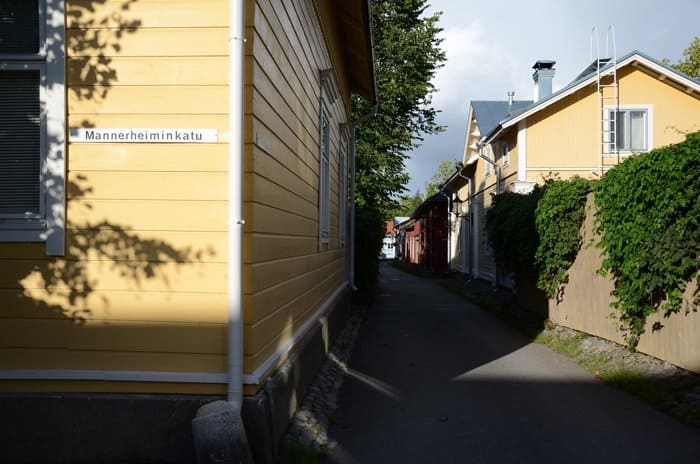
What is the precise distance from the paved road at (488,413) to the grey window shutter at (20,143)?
301 cm

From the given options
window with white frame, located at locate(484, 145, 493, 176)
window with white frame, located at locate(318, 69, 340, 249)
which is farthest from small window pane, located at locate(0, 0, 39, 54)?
window with white frame, located at locate(484, 145, 493, 176)

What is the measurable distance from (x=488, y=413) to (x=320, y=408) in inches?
66.3

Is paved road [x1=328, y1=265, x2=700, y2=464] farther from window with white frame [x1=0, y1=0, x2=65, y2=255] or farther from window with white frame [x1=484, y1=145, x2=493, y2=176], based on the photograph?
window with white frame [x1=484, y1=145, x2=493, y2=176]

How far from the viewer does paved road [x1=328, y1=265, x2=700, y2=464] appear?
5.16 metres

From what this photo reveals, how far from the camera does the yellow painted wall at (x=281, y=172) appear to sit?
4.36 metres

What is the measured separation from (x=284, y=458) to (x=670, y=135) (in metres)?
18.1

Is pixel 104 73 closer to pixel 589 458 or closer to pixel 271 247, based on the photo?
pixel 271 247

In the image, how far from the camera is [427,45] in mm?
24312

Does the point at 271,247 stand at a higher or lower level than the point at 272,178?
lower

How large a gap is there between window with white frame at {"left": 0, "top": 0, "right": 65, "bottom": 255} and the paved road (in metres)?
2.85

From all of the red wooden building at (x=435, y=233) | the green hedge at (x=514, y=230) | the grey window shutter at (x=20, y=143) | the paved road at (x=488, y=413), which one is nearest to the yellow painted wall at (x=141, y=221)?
the grey window shutter at (x=20, y=143)

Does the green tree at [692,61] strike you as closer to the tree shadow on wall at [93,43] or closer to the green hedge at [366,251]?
the green hedge at [366,251]

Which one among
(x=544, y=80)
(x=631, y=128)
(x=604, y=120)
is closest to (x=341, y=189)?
(x=604, y=120)

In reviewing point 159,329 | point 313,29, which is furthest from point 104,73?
point 313,29
